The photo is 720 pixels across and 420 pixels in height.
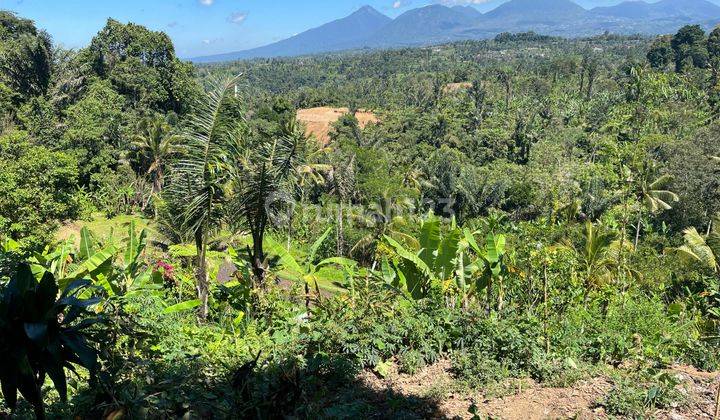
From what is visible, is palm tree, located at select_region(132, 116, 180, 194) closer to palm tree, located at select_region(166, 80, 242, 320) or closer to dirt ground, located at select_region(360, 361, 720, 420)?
palm tree, located at select_region(166, 80, 242, 320)

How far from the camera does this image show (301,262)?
8188 millimetres

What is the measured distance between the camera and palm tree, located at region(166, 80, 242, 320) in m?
6.24

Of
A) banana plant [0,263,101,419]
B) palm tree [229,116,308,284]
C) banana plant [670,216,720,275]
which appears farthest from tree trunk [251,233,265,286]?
banana plant [670,216,720,275]

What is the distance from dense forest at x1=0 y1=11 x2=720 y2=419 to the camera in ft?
11.4

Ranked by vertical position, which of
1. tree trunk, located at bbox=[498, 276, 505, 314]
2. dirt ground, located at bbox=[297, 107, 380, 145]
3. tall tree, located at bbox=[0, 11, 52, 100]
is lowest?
dirt ground, located at bbox=[297, 107, 380, 145]

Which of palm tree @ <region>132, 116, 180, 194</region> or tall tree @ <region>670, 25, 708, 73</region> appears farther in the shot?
tall tree @ <region>670, 25, 708, 73</region>

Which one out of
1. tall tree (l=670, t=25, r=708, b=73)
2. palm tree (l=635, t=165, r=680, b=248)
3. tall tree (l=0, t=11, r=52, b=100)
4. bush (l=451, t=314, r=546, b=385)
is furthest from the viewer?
tall tree (l=670, t=25, r=708, b=73)

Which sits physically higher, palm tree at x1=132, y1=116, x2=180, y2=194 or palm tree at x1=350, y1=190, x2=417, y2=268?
palm tree at x1=132, y1=116, x2=180, y2=194

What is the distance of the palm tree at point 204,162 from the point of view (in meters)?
6.24

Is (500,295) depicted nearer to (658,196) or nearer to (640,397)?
(640,397)

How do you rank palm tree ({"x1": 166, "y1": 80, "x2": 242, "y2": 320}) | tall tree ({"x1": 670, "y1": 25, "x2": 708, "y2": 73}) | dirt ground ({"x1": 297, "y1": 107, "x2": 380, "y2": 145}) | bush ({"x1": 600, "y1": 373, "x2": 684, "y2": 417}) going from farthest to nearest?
tall tree ({"x1": 670, "y1": 25, "x2": 708, "y2": 73})
dirt ground ({"x1": 297, "y1": 107, "x2": 380, "y2": 145})
palm tree ({"x1": 166, "y1": 80, "x2": 242, "y2": 320})
bush ({"x1": 600, "y1": 373, "x2": 684, "y2": 417})

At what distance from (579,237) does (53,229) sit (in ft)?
60.2

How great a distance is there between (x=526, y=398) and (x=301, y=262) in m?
4.52

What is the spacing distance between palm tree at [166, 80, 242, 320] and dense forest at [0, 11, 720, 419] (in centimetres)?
3
